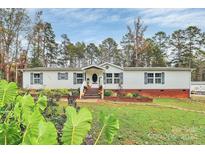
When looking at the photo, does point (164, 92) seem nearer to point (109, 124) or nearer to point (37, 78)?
point (37, 78)

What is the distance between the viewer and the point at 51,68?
6031mm

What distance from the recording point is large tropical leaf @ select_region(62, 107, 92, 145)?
742mm

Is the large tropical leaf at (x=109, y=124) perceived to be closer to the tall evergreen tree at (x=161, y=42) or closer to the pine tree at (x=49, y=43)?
the pine tree at (x=49, y=43)

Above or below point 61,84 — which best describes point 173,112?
below

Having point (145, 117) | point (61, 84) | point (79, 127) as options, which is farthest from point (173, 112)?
A: point (79, 127)

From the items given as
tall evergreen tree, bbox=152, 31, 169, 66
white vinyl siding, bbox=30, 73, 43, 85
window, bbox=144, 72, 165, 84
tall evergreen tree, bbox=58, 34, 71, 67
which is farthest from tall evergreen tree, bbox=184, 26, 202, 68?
white vinyl siding, bbox=30, 73, 43, 85

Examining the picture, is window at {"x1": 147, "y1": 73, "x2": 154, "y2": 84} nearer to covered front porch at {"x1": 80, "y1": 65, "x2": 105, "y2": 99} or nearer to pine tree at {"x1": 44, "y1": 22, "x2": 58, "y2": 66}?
covered front porch at {"x1": 80, "y1": 65, "x2": 105, "y2": 99}

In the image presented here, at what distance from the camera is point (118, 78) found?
25.4ft

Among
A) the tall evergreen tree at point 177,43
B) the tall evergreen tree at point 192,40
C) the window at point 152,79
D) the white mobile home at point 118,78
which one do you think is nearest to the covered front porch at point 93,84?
the white mobile home at point 118,78

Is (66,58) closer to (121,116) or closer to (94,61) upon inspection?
(94,61)

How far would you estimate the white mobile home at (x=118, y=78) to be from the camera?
6.14 metres

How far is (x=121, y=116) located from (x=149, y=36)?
1.21m

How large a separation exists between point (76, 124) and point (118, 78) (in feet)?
22.9

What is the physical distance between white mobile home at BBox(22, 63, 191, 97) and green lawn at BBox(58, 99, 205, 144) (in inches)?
33.7
